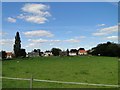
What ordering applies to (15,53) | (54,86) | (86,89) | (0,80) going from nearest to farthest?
(86,89) → (54,86) → (0,80) → (15,53)

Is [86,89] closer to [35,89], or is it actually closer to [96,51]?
[35,89]

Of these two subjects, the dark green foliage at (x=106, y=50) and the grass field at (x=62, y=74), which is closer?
the grass field at (x=62, y=74)

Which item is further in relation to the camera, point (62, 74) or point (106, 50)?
point (106, 50)

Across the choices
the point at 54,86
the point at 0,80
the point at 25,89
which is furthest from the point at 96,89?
the point at 0,80

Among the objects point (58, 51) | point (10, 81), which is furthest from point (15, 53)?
point (10, 81)

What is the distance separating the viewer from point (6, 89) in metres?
16.6

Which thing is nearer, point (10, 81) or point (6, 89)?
point (6, 89)

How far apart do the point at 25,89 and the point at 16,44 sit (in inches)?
4291

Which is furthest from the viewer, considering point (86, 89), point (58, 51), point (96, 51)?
point (58, 51)

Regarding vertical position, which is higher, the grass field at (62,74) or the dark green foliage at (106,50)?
the dark green foliage at (106,50)

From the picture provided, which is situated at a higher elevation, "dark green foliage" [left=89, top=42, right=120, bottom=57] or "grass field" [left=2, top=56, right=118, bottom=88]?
"dark green foliage" [left=89, top=42, right=120, bottom=57]

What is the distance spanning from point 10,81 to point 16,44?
10507cm

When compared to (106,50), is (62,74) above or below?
below

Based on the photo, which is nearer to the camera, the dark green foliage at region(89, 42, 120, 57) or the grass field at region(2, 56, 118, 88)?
the grass field at region(2, 56, 118, 88)
